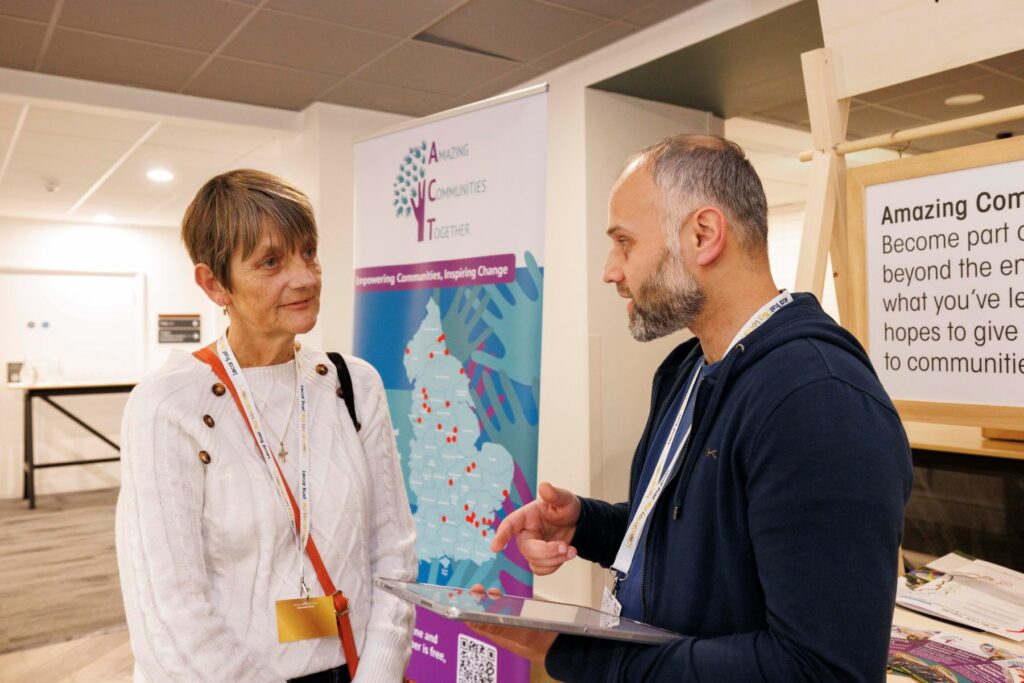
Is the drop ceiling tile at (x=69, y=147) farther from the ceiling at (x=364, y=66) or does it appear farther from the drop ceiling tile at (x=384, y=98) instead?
the drop ceiling tile at (x=384, y=98)

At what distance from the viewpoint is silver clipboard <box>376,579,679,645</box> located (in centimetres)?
83

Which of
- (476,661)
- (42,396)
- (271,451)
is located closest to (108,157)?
(42,396)

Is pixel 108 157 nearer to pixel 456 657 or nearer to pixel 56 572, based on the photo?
pixel 56 572

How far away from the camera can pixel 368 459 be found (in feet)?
4.62

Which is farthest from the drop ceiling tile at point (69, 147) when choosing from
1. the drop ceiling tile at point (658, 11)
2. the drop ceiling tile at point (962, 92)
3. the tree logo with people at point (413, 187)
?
the drop ceiling tile at point (962, 92)

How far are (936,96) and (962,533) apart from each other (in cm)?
346

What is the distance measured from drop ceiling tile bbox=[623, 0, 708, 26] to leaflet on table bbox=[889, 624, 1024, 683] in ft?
8.71

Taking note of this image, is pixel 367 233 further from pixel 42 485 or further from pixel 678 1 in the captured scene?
pixel 42 485

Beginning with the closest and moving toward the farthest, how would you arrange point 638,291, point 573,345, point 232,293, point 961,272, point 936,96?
1. point 638,291
2. point 232,293
3. point 961,272
4. point 573,345
5. point 936,96

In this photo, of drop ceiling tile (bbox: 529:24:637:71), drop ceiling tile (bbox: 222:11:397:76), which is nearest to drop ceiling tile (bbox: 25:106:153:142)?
drop ceiling tile (bbox: 222:11:397:76)

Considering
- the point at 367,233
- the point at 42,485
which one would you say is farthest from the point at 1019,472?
the point at 42,485

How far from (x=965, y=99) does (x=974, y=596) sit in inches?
156

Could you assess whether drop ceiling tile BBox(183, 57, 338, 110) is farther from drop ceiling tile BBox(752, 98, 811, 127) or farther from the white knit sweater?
the white knit sweater

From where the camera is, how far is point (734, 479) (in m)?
0.89
